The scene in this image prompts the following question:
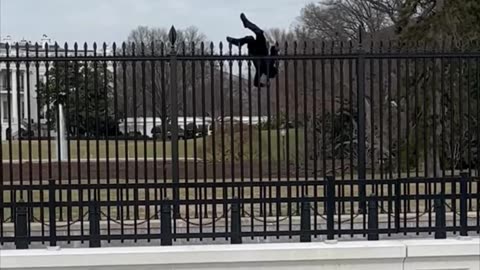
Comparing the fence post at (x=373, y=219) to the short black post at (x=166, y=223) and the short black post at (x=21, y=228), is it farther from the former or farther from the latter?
the short black post at (x=21, y=228)

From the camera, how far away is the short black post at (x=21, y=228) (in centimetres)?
605

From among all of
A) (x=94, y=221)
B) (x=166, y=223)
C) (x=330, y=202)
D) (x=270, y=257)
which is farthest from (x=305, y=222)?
(x=94, y=221)

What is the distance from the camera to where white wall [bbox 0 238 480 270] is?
5242 millimetres

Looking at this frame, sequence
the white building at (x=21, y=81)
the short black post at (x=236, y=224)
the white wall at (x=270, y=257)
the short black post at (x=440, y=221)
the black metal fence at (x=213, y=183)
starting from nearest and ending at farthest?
the white wall at (x=270, y=257) < the short black post at (x=236, y=224) < the short black post at (x=440, y=221) < the black metal fence at (x=213, y=183) < the white building at (x=21, y=81)

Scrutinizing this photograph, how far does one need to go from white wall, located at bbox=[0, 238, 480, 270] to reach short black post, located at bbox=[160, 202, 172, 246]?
74 centimetres

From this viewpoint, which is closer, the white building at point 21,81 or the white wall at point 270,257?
the white wall at point 270,257

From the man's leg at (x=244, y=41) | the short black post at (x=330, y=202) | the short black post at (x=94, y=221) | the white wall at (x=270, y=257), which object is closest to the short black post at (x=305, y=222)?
the short black post at (x=330, y=202)

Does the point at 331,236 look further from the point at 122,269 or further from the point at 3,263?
the point at 3,263

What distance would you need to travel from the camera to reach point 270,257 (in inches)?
208

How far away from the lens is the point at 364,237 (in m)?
7.30

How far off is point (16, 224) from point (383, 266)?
3189 millimetres

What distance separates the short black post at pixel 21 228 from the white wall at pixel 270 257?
0.74 metres

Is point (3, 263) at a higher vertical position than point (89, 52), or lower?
lower

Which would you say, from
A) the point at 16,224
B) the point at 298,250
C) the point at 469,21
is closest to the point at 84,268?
the point at 16,224
